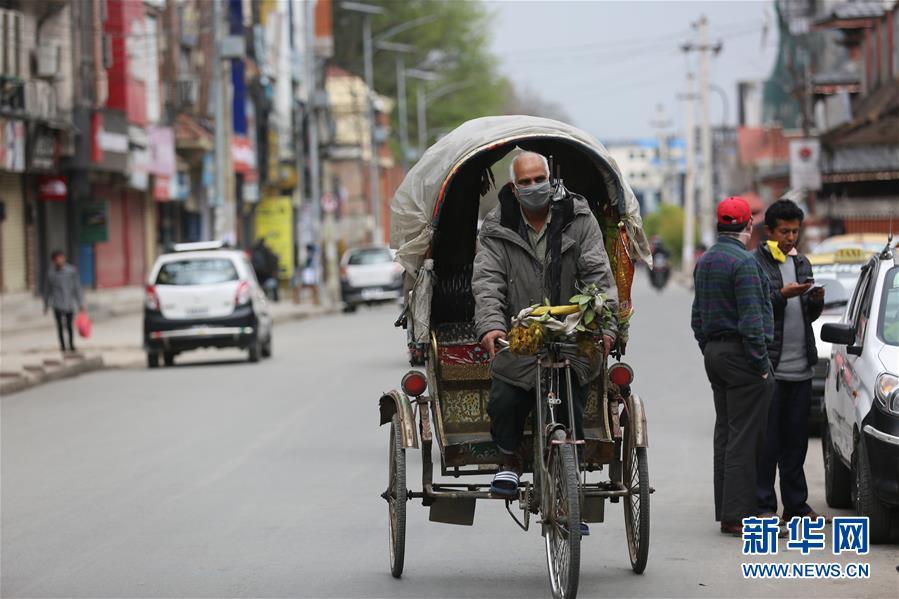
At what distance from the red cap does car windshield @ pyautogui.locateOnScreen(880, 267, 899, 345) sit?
1082mm

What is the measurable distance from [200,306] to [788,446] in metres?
16.7

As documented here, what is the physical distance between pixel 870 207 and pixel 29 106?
21.9m

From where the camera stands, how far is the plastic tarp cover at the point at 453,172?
841 centimetres

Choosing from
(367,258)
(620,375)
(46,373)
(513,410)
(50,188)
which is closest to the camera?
(513,410)

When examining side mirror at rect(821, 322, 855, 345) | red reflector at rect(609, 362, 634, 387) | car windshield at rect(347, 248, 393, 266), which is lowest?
red reflector at rect(609, 362, 634, 387)

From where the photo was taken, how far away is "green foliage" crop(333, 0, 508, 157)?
3433 inches

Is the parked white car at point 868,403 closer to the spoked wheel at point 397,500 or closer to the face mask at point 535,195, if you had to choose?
the face mask at point 535,195

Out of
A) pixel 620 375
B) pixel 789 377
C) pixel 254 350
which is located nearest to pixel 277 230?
pixel 254 350

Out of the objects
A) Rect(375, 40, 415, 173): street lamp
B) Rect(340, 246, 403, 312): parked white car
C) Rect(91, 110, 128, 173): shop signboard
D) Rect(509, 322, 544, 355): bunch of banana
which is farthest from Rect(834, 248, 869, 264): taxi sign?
Rect(375, 40, 415, 173): street lamp

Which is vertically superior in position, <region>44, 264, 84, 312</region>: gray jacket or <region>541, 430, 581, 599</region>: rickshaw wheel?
<region>44, 264, 84, 312</region>: gray jacket

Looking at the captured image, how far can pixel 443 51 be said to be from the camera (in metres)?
90.0

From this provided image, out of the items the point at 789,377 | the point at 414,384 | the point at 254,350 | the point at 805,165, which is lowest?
the point at 254,350

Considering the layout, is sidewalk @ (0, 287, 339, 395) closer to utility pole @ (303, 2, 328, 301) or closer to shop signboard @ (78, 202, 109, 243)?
shop signboard @ (78, 202, 109, 243)

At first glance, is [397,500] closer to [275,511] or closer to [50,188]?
[275,511]
